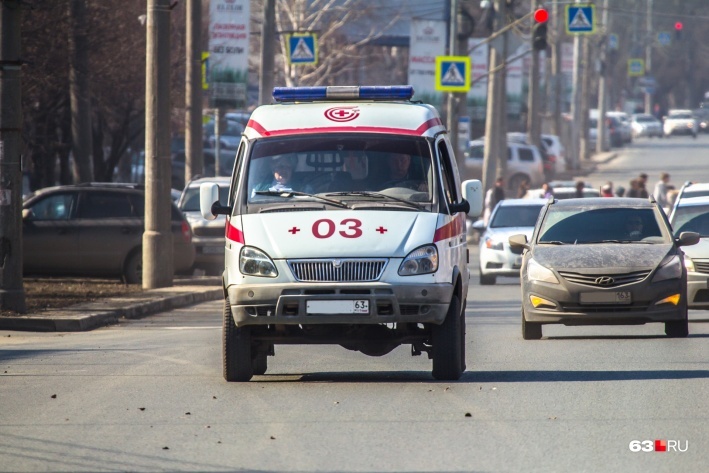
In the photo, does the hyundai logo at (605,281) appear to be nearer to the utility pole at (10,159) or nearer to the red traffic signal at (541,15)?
the utility pole at (10,159)

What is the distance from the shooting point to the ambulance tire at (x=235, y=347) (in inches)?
444

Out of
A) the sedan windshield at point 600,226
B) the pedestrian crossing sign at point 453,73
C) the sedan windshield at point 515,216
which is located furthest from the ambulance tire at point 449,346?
the pedestrian crossing sign at point 453,73

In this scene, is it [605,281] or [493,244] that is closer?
[605,281]

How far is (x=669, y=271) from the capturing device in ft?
48.3

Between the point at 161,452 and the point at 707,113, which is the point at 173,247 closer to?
the point at 161,452

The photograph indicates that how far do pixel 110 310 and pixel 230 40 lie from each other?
Result: 14.0m

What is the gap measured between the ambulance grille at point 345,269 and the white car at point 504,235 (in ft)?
46.7

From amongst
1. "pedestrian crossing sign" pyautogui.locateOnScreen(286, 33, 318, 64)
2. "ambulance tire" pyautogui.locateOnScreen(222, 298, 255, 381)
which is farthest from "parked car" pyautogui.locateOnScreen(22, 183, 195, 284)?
"ambulance tire" pyautogui.locateOnScreen(222, 298, 255, 381)

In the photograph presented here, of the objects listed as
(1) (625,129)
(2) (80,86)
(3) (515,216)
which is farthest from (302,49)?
(1) (625,129)

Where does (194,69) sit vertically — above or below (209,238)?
above

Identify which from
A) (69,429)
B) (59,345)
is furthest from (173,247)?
(69,429)

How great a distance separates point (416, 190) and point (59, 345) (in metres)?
5.12

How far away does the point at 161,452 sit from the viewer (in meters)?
8.30

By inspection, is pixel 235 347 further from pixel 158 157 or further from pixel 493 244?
pixel 493 244
